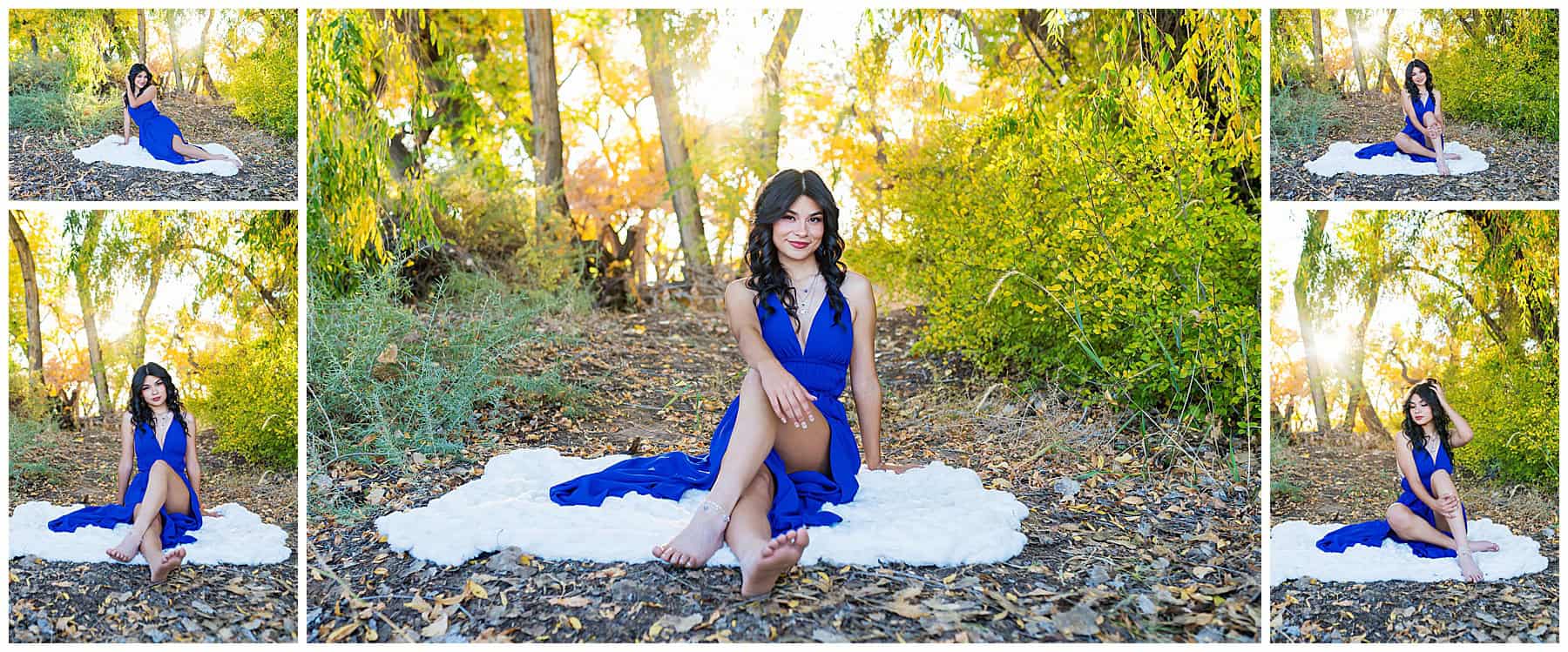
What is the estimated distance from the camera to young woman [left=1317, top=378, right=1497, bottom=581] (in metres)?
2.80

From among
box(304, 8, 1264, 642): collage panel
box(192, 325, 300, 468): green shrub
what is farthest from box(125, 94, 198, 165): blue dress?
box(304, 8, 1264, 642): collage panel

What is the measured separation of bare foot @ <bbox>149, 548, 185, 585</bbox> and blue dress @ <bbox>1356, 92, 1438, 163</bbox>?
315 cm

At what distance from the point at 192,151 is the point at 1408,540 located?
10.8 feet

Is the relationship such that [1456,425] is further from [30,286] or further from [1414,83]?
[30,286]

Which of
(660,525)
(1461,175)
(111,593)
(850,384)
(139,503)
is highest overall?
(1461,175)

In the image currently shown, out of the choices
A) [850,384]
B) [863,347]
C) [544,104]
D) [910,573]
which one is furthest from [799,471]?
[544,104]

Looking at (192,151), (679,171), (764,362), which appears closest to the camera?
(192,151)

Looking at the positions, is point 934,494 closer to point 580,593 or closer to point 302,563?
point 580,593

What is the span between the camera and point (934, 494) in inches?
143

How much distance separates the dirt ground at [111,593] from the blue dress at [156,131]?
2.37 feet

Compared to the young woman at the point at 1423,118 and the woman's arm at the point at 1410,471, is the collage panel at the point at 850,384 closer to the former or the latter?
the woman's arm at the point at 1410,471

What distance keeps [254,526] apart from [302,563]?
0.71 ft

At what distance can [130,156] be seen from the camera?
2939mm

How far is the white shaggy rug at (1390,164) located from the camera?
2840 mm
